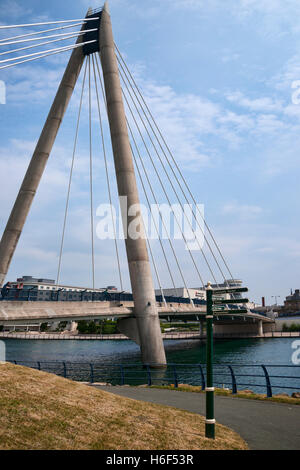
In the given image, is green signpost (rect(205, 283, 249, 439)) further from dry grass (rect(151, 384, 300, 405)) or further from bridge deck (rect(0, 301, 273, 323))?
bridge deck (rect(0, 301, 273, 323))

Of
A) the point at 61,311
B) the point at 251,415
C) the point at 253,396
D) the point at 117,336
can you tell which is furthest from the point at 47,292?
the point at 251,415

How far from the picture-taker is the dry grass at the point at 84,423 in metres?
8.10

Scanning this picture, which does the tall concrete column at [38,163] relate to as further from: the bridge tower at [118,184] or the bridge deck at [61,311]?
the bridge deck at [61,311]

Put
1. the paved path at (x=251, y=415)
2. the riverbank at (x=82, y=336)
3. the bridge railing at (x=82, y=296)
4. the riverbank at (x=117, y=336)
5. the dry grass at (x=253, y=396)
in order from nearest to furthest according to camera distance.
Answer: the paved path at (x=251, y=415)
the dry grass at (x=253, y=396)
the bridge railing at (x=82, y=296)
the riverbank at (x=117, y=336)
the riverbank at (x=82, y=336)

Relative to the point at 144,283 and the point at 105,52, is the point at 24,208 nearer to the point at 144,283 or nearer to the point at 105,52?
the point at 144,283

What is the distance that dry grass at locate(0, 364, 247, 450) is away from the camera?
8.10 meters

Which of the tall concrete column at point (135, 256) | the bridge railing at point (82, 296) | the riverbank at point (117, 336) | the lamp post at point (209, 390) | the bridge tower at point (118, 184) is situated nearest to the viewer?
the lamp post at point (209, 390)

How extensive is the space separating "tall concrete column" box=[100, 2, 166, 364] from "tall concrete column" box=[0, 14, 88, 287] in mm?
6426

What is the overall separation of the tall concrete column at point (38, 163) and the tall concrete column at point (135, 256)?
21.1 ft

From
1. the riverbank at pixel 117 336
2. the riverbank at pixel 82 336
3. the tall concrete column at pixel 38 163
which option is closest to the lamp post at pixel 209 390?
the tall concrete column at pixel 38 163

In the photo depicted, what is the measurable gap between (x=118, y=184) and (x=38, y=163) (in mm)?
9876

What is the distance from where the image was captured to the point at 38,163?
40.2 meters
